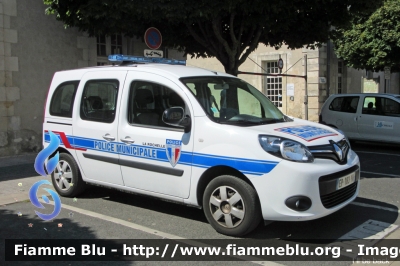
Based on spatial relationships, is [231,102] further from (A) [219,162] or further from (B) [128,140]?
(B) [128,140]

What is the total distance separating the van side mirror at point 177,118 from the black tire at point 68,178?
202 centimetres

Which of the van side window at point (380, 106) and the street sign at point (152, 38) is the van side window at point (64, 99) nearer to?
the street sign at point (152, 38)

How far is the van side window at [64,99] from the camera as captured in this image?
622 cm

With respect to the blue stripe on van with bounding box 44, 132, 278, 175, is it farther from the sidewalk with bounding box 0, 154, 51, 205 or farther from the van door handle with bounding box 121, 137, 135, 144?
the sidewalk with bounding box 0, 154, 51, 205

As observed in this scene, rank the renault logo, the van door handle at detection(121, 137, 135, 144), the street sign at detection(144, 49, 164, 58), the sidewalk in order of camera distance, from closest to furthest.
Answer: the renault logo, the van door handle at detection(121, 137, 135, 144), the sidewalk, the street sign at detection(144, 49, 164, 58)

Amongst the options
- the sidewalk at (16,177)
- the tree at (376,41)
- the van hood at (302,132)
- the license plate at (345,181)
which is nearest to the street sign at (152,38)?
the sidewalk at (16,177)

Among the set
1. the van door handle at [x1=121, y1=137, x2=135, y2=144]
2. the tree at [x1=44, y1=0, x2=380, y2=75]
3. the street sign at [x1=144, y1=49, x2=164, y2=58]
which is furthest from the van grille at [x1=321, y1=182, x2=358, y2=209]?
the street sign at [x1=144, y1=49, x2=164, y2=58]

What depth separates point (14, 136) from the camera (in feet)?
34.4

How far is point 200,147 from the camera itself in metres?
4.75

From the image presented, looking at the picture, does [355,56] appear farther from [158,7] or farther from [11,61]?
[11,61]

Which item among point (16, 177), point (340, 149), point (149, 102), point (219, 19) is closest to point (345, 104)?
point (219, 19)

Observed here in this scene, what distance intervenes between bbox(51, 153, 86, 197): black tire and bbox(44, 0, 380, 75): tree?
3675 mm

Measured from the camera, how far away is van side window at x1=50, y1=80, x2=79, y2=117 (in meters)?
6.22

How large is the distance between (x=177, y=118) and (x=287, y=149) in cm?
131
